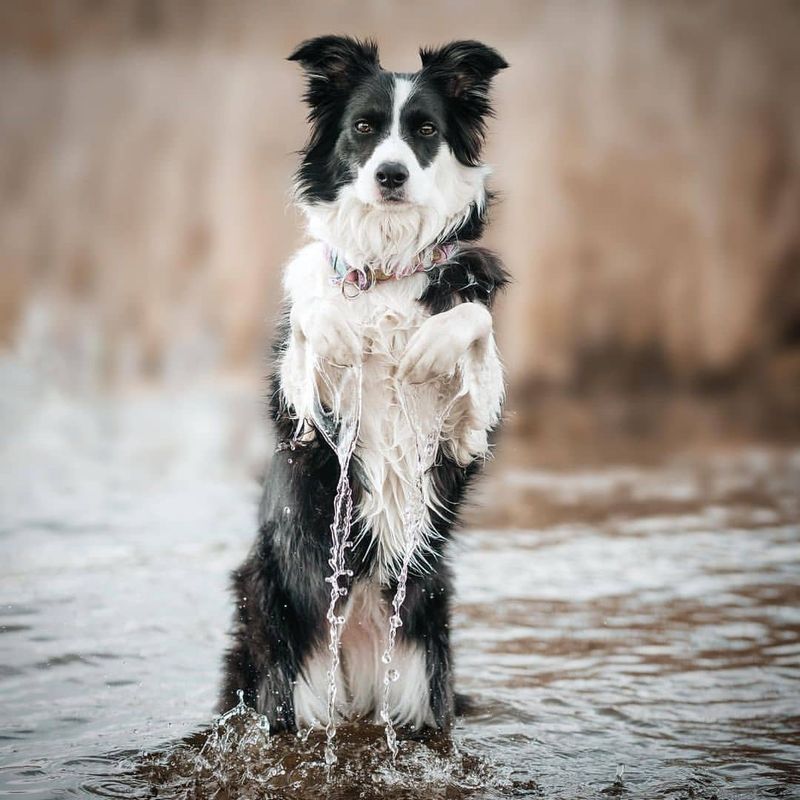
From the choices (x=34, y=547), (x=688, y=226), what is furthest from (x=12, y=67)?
(x=34, y=547)

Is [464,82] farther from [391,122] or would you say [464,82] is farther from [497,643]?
[497,643]

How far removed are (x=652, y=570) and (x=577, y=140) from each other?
32.4ft

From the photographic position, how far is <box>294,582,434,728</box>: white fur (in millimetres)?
3500

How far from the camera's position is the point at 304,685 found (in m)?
3.50

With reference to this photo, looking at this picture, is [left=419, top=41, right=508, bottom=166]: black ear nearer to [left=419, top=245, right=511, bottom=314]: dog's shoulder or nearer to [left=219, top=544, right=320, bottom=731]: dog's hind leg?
[left=419, top=245, right=511, bottom=314]: dog's shoulder

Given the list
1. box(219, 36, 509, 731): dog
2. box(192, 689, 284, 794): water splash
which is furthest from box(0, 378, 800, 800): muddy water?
box(219, 36, 509, 731): dog

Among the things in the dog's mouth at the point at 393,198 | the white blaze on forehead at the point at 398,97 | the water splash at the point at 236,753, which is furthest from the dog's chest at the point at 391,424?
the water splash at the point at 236,753

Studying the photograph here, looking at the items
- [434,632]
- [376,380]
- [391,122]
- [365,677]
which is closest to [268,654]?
[365,677]

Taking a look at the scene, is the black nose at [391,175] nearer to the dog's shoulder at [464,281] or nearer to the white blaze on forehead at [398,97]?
the white blaze on forehead at [398,97]

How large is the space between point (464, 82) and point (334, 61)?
444 millimetres

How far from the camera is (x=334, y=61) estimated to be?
137 inches

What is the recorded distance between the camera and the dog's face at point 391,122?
332 cm

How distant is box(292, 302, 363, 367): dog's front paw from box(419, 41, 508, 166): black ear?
0.75 metres

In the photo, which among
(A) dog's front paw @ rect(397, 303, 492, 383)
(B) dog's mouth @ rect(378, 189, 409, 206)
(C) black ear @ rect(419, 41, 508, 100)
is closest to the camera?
(A) dog's front paw @ rect(397, 303, 492, 383)
